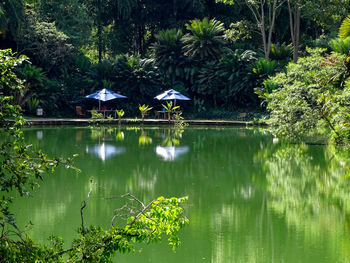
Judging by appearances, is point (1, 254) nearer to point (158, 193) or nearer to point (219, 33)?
point (158, 193)

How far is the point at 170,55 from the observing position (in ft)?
108

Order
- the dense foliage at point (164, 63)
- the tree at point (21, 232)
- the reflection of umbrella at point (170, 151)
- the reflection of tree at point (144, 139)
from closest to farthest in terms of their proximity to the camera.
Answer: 1. the tree at point (21, 232)
2. the reflection of umbrella at point (170, 151)
3. the reflection of tree at point (144, 139)
4. the dense foliage at point (164, 63)

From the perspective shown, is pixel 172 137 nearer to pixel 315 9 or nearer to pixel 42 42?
pixel 42 42

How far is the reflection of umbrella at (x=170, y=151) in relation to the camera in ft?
55.7

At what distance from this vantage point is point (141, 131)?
25.4 metres

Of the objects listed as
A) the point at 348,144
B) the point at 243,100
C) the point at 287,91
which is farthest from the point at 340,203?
the point at 243,100

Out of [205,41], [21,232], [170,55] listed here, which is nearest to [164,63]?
[170,55]

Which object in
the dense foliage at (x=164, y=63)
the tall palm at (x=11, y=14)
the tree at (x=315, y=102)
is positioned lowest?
the tree at (x=315, y=102)

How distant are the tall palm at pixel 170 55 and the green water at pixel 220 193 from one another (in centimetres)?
1163

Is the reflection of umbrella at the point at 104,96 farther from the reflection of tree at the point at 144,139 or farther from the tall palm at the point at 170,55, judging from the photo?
the reflection of tree at the point at 144,139

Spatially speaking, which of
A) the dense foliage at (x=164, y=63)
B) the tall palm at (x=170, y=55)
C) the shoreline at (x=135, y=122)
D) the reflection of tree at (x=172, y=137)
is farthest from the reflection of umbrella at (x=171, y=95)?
the reflection of tree at (x=172, y=137)

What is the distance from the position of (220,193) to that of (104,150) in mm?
7383

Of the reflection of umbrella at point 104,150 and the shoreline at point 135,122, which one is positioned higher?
the shoreline at point 135,122

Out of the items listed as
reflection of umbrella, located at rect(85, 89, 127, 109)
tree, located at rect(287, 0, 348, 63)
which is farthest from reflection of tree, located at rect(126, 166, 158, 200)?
tree, located at rect(287, 0, 348, 63)
